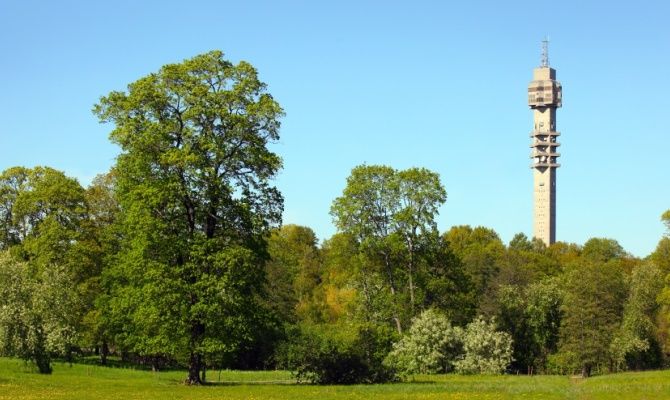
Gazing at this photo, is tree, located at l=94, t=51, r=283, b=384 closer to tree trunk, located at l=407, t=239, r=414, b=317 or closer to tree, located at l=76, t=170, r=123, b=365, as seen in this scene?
tree, located at l=76, t=170, r=123, b=365

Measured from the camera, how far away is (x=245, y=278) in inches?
1983

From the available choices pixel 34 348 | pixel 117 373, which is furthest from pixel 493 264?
pixel 34 348

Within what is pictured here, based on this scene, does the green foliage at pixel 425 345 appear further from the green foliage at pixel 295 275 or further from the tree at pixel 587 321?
the tree at pixel 587 321

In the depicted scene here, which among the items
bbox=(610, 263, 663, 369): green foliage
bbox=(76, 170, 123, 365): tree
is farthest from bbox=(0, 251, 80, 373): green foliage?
bbox=(610, 263, 663, 369): green foliage

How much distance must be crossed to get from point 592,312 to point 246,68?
5396cm

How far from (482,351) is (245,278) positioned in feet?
109

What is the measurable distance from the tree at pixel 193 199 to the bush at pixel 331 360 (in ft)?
13.2

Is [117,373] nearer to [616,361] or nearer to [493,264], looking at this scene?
[616,361]

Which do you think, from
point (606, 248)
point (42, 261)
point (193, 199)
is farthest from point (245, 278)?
point (606, 248)

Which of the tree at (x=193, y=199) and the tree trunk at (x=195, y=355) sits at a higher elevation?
the tree at (x=193, y=199)

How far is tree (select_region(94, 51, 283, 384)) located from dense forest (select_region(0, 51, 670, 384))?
11 cm

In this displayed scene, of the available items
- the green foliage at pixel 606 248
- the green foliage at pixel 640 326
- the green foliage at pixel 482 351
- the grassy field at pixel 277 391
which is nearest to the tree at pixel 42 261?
the grassy field at pixel 277 391

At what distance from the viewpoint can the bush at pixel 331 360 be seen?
5259 cm

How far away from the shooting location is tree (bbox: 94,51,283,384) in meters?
49.9
